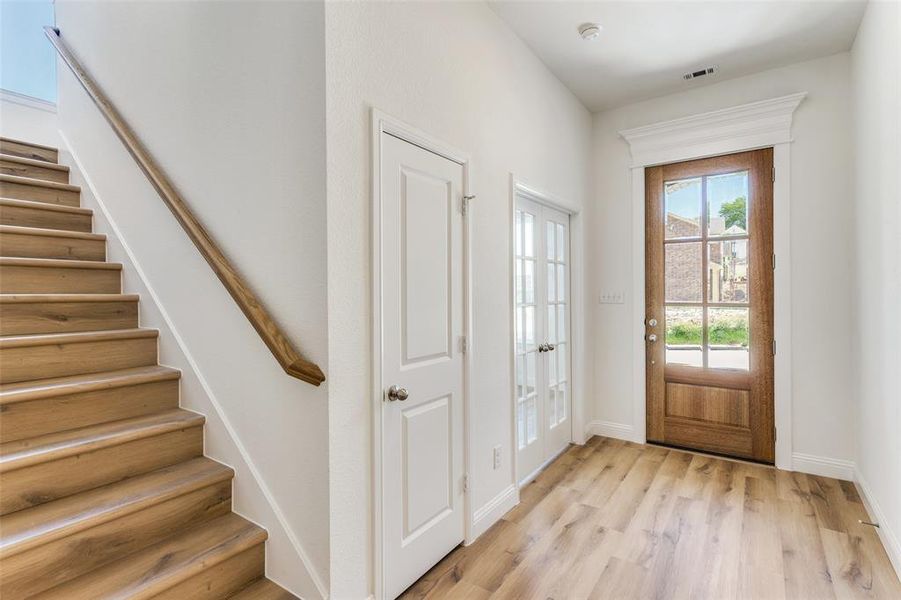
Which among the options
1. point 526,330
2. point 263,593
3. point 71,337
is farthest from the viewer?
point 526,330

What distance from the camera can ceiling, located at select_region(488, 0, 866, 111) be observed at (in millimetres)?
2477

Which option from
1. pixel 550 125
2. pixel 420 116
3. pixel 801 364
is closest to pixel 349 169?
pixel 420 116

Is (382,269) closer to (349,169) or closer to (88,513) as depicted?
(349,169)

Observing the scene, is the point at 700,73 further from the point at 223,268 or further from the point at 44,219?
the point at 44,219

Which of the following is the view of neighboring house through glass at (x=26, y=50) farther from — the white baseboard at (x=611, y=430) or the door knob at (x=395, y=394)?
the white baseboard at (x=611, y=430)

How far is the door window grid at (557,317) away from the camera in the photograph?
3.30 meters

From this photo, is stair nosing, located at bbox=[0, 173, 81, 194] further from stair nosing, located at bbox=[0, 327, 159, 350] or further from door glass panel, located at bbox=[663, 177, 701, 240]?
door glass panel, located at bbox=[663, 177, 701, 240]

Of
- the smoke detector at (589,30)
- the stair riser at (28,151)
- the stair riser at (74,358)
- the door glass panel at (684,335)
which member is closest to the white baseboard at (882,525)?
the door glass panel at (684,335)

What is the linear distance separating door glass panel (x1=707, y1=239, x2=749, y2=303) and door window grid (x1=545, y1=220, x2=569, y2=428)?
3.55 feet

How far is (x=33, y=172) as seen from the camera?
2859 millimetres

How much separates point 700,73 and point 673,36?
0.62 meters

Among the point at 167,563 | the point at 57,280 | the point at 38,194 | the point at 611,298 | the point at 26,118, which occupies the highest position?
the point at 26,118

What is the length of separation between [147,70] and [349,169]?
1.59 meters

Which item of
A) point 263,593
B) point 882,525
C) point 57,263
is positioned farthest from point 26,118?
point 882,525
